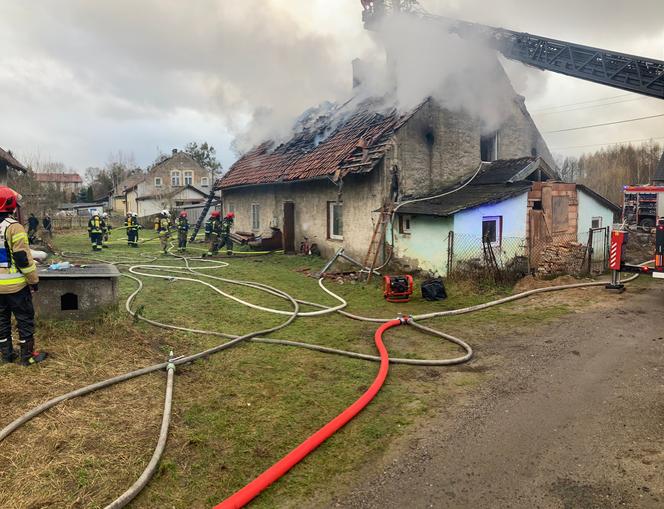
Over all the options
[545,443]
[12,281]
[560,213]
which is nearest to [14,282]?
[12,281]

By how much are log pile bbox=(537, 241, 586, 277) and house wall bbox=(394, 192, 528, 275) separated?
637 mm

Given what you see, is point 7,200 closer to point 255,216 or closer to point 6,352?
point 6,352

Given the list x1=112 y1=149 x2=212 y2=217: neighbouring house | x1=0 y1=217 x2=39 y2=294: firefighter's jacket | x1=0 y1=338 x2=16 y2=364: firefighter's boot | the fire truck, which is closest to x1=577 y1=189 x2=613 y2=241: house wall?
the fire truck

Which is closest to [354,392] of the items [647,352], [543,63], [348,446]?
[348,446]

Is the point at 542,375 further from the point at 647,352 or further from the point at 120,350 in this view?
the point at 120,350

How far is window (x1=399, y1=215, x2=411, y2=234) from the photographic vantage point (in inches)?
468

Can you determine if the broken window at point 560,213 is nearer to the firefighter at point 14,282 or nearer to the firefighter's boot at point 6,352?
the firefighter at point 14,282

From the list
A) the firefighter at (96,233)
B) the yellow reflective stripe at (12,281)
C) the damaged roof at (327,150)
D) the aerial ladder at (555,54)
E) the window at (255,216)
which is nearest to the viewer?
the yellow reflective stripe at (12,281)

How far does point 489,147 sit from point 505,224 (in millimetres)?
4623

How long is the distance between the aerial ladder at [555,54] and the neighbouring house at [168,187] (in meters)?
33.5

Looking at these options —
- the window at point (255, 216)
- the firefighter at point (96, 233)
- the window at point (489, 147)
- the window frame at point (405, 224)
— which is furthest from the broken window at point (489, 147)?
the firefighter at point (96, 233)

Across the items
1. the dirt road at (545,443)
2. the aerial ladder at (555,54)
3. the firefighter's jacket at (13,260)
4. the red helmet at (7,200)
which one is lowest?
the dirt road at (545,443)

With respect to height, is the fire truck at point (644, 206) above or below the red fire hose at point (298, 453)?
above

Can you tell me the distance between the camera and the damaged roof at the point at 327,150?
12945 mm
